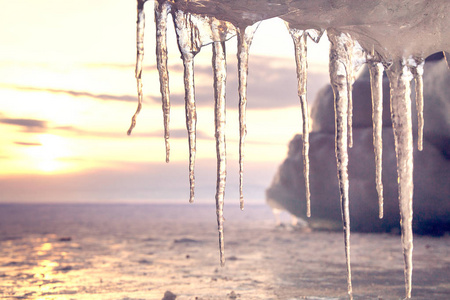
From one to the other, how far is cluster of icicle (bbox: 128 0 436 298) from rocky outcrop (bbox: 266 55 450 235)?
47.1ft

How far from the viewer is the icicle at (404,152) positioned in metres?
5.21

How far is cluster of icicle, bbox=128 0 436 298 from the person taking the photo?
14.9 ft

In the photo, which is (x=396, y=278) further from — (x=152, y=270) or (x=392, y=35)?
(x=392, y=35)

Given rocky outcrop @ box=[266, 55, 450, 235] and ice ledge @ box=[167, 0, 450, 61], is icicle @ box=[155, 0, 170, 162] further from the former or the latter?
rocky outcrop @ box=[266, 55, 450, 235]

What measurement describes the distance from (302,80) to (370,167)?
634 inches

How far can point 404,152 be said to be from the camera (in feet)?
17.1

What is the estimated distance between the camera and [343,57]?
17.2 feet

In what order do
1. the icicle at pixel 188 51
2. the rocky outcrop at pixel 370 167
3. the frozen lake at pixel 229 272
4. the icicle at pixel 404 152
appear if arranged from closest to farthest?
the icicle at pixel 188 51
the icicle at pixel 404 152
the frozen lake at pixel 229 272
the rocky outcrop at pixel 370 167

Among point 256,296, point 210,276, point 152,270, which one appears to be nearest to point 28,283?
point 152,270

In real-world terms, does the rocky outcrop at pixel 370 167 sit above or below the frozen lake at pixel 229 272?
above

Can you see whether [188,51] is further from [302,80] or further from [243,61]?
[302,80]

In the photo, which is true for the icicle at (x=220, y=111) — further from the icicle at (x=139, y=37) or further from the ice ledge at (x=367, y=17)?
the icicle at (x=139, y=37)

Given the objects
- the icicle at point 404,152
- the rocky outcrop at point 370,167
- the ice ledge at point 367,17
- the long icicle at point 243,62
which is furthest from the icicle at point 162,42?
the rocky outcrop at point 370,167

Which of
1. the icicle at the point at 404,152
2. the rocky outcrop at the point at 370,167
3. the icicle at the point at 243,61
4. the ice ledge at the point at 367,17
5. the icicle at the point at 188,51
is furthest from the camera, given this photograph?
the rocky outcrop at the point at 370,167
